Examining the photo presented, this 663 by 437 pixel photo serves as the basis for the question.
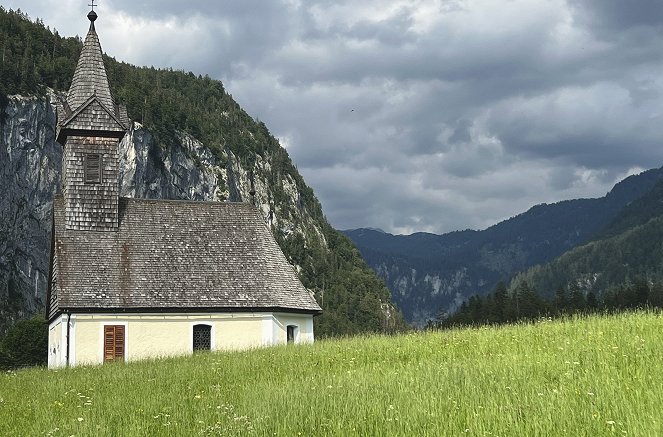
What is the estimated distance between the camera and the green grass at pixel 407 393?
10445mm

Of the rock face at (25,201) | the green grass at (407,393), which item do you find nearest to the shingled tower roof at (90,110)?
the green grass at (407,393)

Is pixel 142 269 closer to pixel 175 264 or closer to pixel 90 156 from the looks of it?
pixel 175 264

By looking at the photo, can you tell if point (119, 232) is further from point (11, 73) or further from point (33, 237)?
point (11, 73)

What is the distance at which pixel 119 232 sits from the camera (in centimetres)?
3888

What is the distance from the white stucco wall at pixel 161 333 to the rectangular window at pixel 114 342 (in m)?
0.17

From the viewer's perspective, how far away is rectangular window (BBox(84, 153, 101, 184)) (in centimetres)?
3959

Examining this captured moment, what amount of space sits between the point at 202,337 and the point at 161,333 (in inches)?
70.9

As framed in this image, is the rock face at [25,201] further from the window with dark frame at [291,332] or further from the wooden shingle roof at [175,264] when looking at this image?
the window with dark frame at [291,332]

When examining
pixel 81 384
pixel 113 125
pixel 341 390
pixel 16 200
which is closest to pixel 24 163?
pixel 16 200

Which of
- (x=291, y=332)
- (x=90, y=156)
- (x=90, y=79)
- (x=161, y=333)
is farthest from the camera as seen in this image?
(x=90, y=79)

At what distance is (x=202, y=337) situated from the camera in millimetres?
37406

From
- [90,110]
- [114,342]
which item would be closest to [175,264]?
[114,342]

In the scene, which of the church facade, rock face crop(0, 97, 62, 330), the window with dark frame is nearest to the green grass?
the church facade

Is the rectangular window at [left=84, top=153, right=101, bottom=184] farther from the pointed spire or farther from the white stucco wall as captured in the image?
the white stucco wall
